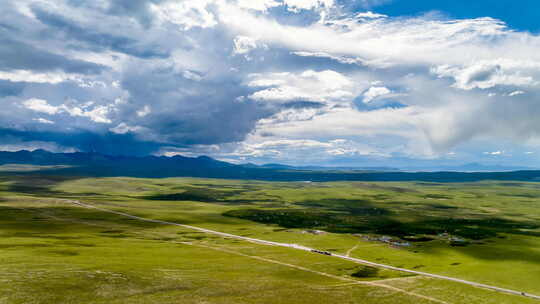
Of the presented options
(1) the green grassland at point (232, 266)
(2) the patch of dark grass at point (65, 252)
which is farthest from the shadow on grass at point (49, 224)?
(2) the patch of dark grass at point (65, 252)

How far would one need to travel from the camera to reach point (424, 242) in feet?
559

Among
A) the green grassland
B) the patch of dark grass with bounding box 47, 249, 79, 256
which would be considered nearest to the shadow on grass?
the green grassland

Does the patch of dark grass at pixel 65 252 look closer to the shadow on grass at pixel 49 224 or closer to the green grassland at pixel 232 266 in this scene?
the green grassland at pixel 232 266

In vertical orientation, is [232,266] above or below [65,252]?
below

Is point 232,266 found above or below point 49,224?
above

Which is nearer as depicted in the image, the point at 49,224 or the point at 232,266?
the point at 232,266

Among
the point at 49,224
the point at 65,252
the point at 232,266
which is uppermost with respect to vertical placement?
the point at 65,252

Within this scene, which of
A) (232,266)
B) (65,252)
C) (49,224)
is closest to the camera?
(65,252)

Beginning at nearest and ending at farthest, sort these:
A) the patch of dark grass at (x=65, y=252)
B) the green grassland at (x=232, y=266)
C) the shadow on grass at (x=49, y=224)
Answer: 1. the green grassland at (x=232, y=266)
2. the patch of dark grass at (x=65, y=252)
3. the shadow on grass at (x=49, y=224)

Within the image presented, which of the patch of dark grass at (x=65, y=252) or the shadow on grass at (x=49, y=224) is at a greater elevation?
the patch of dark grass at (x=65, y=252)

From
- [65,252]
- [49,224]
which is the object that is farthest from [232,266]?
[49,224]

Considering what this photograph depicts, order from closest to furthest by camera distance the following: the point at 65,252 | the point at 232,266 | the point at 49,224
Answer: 1. the point at 65,252
2. the point at 232,266
3. the point at 49,224

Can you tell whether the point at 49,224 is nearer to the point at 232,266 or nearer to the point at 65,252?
the point at 65,252

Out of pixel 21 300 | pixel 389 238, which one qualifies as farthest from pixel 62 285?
pixel 389 238
